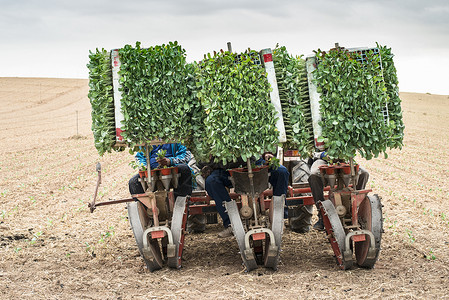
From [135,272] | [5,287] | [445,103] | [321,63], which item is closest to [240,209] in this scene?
[135,272]

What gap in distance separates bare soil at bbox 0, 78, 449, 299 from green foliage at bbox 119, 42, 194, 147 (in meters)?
1.69

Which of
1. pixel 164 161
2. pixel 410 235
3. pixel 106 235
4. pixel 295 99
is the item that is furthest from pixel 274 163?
pixel 106 235

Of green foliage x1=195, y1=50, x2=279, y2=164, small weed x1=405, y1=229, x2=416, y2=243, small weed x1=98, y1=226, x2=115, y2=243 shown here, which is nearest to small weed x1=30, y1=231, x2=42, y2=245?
small weed x1=98, y1=226, x2=115, y2=243

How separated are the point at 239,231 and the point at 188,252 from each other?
62.7 inches

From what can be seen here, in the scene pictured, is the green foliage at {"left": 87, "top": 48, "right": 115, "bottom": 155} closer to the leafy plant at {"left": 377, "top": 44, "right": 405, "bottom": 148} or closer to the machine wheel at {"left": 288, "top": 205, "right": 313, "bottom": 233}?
the leafy plant at {"left": 377, "top": 44, "right": 405, "bottom": 148}

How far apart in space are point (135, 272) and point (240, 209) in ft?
4.88

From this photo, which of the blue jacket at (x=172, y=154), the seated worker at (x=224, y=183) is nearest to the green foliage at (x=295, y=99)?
the seated worker at (x=224, y=183)

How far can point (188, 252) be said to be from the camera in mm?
7863

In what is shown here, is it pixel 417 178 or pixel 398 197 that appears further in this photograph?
pixel 417 178

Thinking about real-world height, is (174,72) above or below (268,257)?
above

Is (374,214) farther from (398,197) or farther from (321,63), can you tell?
(398,197)

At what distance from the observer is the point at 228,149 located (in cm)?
625

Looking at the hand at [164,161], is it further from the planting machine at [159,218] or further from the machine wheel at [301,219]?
the machine wheel at [301,219]

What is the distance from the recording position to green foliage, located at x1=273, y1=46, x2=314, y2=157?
20.9 feet
